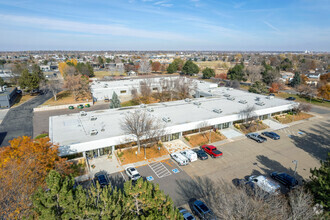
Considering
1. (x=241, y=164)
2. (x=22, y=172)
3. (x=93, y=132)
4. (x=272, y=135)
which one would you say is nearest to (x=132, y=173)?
(x=93, y=132)

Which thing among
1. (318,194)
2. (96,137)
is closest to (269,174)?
(318,194)

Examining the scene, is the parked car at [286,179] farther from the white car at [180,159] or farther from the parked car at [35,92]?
the parked car at [35,92]

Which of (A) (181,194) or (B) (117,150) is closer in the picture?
(A) (181,194)

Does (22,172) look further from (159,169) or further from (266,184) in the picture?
(266,184)

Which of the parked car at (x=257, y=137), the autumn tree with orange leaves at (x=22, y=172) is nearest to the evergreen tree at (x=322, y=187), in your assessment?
the parked car at (x=257, y=137)

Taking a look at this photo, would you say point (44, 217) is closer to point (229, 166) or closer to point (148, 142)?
point (148, 142)

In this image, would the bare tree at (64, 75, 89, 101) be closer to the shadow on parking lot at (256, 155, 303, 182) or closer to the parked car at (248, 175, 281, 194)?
the shadow on parking lot at (256, 155, 303, 182)

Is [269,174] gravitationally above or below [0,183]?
below
